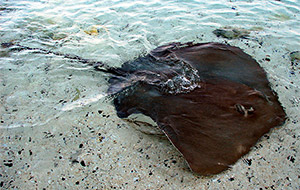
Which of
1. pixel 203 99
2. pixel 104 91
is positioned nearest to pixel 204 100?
pixel 203 99

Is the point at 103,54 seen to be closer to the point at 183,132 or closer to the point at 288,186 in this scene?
the point at 183,132

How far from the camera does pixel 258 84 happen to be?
334 centimetres

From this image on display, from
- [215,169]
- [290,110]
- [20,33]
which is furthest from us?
[20,33]

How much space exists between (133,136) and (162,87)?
0.87m

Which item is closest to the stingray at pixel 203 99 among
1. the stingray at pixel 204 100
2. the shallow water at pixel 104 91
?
the stingray at pixel 204 100

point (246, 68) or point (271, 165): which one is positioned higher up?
point (246, 68)

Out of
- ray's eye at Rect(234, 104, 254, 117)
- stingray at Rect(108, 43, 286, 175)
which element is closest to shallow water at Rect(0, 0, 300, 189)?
stingray at Rect(108, 43, 286, 175)

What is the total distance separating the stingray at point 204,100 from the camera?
8.35ft

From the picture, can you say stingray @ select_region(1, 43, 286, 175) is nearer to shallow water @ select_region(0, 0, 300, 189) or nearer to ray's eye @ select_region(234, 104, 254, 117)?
ray's eye @ select_region(234, 104, 254, 117)

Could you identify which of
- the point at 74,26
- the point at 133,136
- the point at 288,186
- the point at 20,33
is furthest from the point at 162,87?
the point at 20,33

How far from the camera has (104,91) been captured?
407 centimetres

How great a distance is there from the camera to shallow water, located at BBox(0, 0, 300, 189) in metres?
2.75

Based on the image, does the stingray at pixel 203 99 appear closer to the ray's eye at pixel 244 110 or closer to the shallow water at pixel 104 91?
the ray's eye at pixel 244 110

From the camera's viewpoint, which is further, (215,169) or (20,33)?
(20,33)
